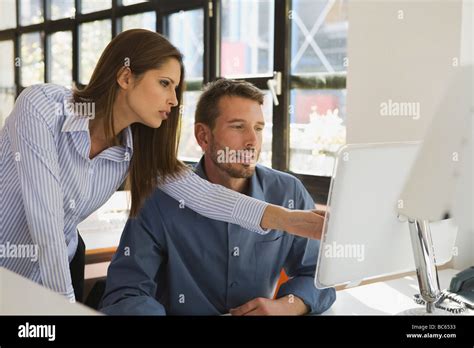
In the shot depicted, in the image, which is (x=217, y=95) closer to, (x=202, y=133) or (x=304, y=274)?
(x=202, y=133)

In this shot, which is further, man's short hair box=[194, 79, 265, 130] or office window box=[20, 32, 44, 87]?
office window box=[20, 32, 44, 87]

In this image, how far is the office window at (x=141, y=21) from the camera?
4.19 m

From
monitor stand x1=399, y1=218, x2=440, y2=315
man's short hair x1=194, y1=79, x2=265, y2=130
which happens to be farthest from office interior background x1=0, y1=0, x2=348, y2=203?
monitor stand x1=399, y1=218, x2=440, y2=315

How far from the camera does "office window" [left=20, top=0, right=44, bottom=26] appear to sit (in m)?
4.64

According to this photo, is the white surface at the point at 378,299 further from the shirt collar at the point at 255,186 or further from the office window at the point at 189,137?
the office window at the point at 189,137

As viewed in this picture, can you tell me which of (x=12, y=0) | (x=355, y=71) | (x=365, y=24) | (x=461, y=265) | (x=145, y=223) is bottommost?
(x=461, y=265)

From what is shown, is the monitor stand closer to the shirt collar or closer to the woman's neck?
the shirt collar

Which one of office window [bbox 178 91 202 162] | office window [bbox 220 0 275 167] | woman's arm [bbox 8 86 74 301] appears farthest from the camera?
office window [bbox 178 91 202 162]

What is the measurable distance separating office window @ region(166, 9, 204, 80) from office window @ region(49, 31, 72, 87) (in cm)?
109

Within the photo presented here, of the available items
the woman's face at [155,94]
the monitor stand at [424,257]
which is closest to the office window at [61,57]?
the woman's face at [155,94]
